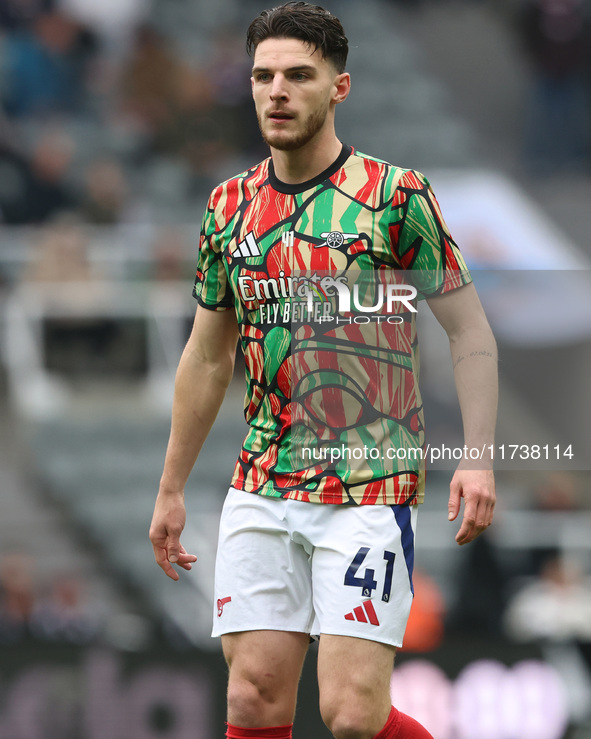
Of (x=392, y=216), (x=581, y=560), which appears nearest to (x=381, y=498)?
(x=392, y=216)

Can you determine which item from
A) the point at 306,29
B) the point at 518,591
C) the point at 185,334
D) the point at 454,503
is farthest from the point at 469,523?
the point at 185,334

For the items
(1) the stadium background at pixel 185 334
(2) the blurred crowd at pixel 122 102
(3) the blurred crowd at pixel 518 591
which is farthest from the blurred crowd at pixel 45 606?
(2) the blurred crowd at pixel 122 102

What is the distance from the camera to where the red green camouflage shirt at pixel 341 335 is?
364cm

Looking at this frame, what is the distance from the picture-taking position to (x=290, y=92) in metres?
3.63

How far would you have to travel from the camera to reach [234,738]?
369 cm

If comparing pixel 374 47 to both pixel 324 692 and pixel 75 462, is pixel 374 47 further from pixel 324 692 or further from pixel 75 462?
pixel 324 692

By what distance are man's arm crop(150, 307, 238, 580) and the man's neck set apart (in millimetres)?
486

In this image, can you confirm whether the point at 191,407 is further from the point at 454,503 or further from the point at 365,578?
the point at 454,503

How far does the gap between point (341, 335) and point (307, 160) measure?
20.5 inches

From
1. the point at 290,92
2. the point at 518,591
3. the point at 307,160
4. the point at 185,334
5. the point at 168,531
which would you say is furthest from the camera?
the point at 185,334

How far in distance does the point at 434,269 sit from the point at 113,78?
939cm

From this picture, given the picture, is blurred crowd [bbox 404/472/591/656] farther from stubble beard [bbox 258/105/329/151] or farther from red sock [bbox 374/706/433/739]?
stubble beard [bbox 258/105/329/151]

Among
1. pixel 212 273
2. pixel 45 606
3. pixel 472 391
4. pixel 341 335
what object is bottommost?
pixel 45 606

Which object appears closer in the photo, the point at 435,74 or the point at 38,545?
the point at 38,545
